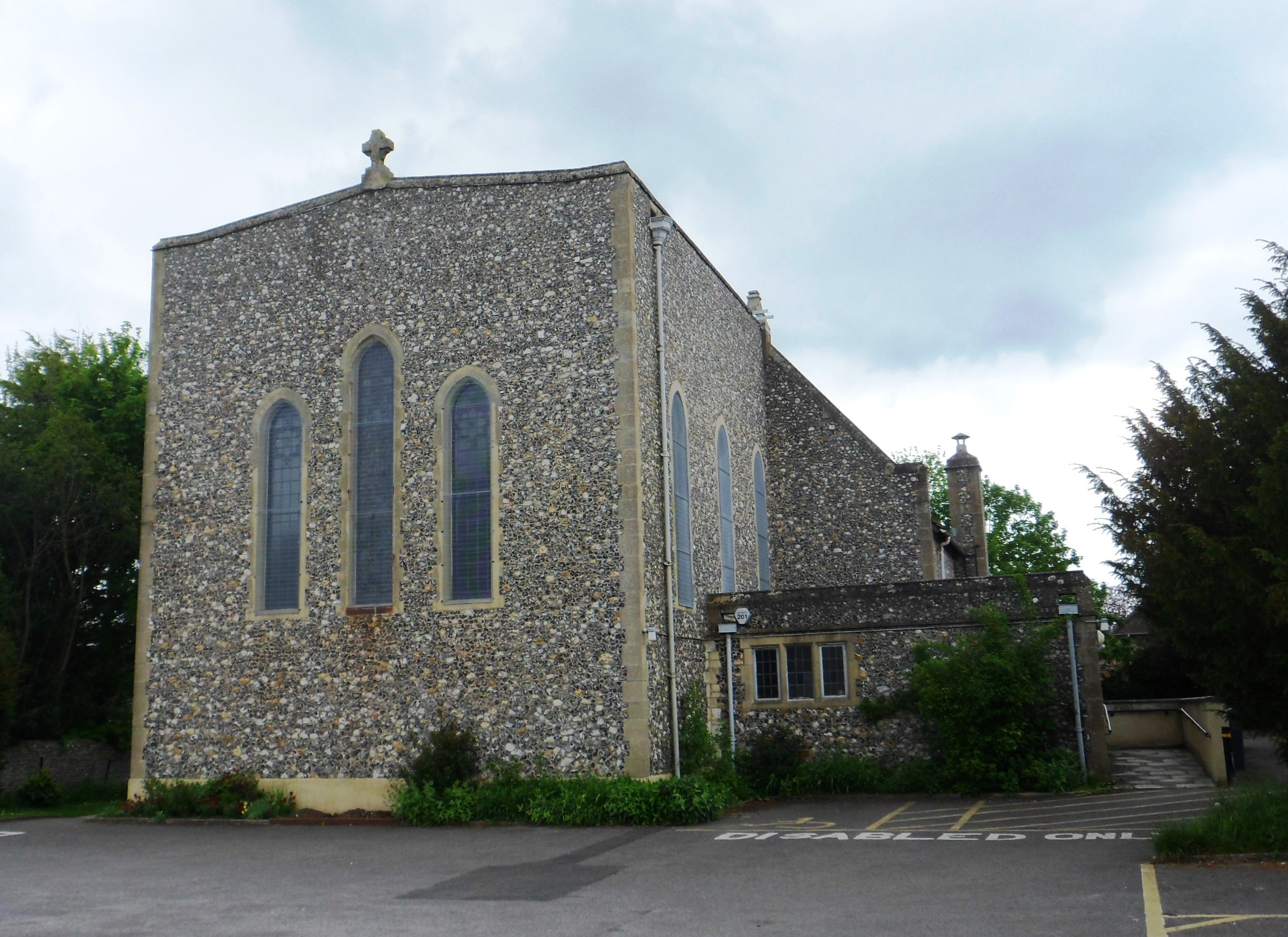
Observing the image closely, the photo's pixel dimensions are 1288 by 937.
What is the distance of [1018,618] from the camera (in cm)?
1931

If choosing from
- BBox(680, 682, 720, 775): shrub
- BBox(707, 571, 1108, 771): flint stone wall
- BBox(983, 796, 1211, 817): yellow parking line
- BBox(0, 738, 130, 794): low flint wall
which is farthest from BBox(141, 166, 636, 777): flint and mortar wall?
BBox(0, 738, 130, 794): low flint wall

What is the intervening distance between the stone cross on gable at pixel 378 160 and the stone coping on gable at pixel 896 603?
9.51 metres

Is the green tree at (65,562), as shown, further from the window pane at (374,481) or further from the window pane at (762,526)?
the window pane at (762,526)

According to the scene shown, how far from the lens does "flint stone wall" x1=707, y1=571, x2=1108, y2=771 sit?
61.9 feet

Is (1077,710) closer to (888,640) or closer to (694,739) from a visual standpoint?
(888,640)

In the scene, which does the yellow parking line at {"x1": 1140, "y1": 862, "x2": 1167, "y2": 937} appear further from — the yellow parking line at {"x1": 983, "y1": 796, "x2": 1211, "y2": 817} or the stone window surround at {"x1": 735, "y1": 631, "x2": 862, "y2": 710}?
the stone window surround at {"x1": 735, "y1": 631, "x2": 862, "y2": 710}

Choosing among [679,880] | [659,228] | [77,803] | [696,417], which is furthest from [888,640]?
[77,803]

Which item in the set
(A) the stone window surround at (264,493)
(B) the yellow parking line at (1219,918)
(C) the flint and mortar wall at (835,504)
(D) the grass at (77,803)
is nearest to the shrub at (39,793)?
(D) the grass at (77,803)

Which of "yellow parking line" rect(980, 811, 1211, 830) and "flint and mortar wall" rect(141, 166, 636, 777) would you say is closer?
"yellow parking line" rect(980, 811, 1211, 830)

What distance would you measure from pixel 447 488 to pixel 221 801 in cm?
622

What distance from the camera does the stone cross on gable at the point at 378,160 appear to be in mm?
20719

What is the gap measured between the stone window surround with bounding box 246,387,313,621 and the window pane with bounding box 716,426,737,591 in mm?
7612

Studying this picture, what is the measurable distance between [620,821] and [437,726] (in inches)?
135

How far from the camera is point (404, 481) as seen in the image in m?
19.4
